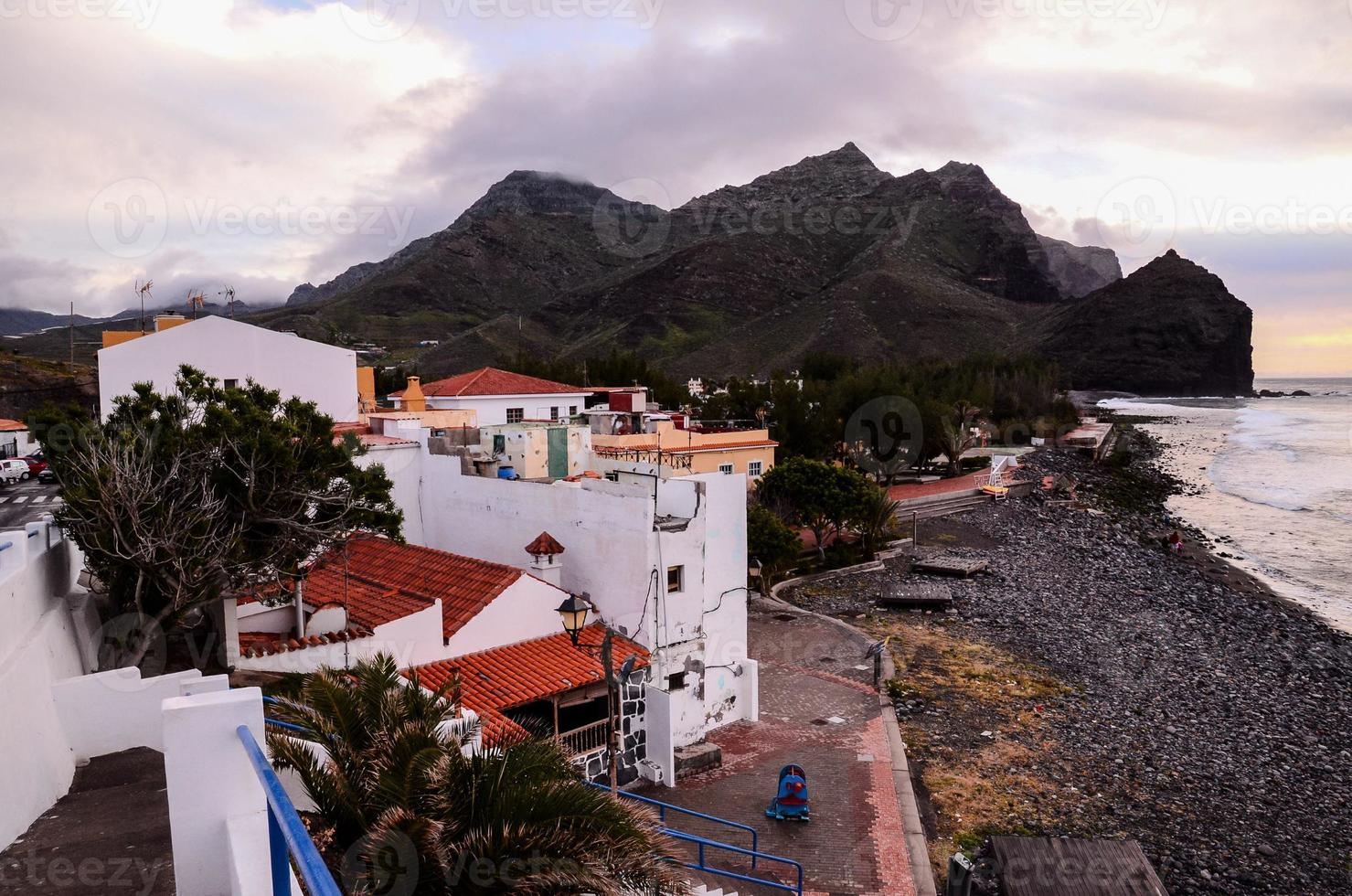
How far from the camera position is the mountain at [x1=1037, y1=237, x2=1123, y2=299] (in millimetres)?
167250

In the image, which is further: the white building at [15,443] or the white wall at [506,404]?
the white wall at [506,404]

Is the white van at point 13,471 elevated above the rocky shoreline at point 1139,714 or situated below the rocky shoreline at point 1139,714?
above

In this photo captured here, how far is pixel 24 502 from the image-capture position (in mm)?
21203

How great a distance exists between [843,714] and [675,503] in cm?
521

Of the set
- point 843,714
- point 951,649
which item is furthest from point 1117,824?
point 951,649

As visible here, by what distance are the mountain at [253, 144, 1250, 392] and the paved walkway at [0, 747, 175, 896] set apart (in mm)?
69716

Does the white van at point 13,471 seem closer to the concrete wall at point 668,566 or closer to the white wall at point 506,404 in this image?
the white wall at point 506,404

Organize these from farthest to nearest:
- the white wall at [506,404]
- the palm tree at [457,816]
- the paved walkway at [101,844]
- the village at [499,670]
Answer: the white wall at [506,404] → the village at [499,670] → the palm tree at [457,816] → the paved walkway at [101,844]

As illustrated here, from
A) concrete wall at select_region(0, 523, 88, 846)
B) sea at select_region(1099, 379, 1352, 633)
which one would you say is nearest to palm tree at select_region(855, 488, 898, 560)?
sea at select_region(1099, 379, 1352, 633)

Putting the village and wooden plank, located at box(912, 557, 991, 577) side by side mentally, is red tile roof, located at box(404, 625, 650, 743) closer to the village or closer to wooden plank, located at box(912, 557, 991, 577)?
the village

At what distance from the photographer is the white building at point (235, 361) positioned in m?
23.2

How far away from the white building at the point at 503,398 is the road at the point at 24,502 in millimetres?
12524

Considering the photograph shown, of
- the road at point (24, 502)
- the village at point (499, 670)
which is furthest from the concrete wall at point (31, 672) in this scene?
the road at point (24, 502)

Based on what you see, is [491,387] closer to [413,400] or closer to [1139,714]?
[413,400]
